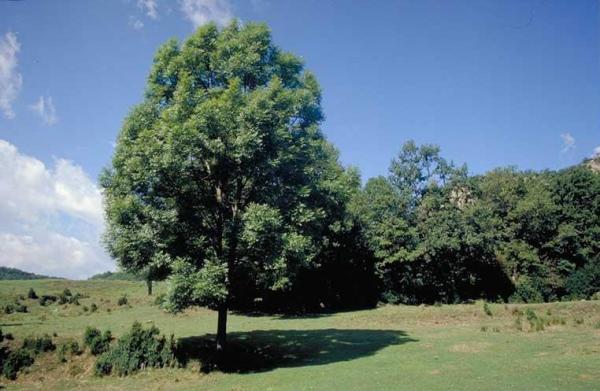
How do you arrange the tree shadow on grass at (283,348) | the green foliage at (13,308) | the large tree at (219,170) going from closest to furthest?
the large tree at (219,170) → the tree shadow on grass at (283,348) → the green foliage at (13,308)

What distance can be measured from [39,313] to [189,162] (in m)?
34.9

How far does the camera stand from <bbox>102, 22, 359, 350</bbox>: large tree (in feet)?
73.6

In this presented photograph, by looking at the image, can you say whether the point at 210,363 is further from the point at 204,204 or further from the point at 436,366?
the point at 436,366

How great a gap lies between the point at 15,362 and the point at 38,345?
6.11 ft

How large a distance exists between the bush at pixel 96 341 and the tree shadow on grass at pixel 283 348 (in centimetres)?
451

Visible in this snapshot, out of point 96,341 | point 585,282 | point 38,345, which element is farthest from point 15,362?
point 585,282

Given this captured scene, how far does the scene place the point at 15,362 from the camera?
25.0 meters

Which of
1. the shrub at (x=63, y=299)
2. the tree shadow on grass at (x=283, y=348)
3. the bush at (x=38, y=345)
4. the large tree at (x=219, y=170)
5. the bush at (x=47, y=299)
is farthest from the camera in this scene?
the shrub at (x=63, y=299)

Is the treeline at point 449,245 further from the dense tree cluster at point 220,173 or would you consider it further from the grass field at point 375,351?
the dense tree cluster at point 220,173

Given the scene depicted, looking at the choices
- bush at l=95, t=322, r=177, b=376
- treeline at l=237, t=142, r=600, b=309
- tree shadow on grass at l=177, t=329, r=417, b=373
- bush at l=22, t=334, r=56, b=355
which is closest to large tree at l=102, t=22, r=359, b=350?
tree shadow on grass at l=177, t=329, r=417, b=373

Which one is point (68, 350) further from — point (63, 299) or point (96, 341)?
point (63, 299)

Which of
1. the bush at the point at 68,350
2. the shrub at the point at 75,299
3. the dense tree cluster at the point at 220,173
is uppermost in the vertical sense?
the dense tree cluster at the point at 220,173

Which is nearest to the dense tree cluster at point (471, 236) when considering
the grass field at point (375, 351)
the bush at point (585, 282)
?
the bush at point (585, 282)

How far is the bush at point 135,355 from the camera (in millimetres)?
24781
